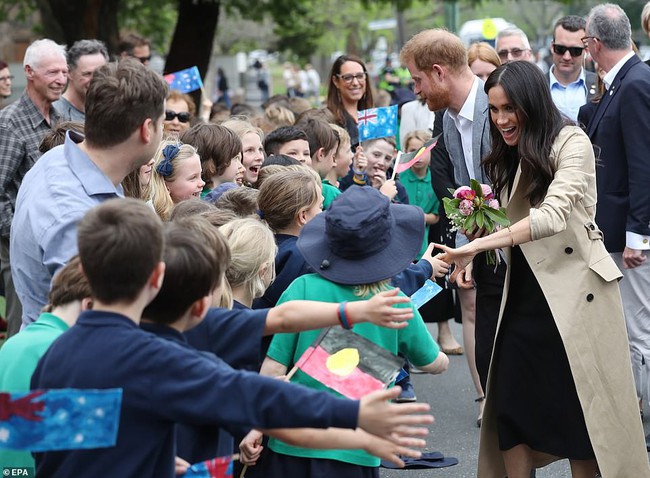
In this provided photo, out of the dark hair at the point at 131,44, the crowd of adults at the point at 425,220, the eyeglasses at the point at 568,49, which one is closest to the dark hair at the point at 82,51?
the crowd of adults at the point at 425,220

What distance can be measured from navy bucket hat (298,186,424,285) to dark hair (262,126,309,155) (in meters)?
3.05

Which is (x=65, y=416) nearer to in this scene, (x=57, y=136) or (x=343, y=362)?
(x=343, y=362)

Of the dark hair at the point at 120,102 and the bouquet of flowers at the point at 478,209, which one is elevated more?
the dark hair at the point at 120,102

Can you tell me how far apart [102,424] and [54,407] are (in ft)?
0.40

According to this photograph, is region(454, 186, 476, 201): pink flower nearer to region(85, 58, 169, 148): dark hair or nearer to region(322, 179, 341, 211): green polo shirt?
region(322, 179, 341, 211): green polo shirt

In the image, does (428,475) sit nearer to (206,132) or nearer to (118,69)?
(206,132)

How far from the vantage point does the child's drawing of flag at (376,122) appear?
24.6 feet

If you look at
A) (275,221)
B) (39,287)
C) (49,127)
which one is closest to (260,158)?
(49,127)

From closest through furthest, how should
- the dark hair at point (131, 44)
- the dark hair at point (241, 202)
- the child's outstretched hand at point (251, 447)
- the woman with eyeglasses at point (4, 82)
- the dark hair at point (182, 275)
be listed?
the dark hair at point (182, 275) < the child's outstretched hand at point (251, 447) < the dark hair at point (241, 202) < the woman with eyeglasses at point (4, 82) < the dark hair at point (131, 44)

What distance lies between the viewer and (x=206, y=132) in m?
6.21

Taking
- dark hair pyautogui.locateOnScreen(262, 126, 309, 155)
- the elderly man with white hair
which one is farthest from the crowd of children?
the elderly man with white hair

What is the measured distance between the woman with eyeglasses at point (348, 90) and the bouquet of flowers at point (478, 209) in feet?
12.9

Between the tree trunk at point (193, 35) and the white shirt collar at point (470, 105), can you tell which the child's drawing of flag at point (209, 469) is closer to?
the white shirt collar at point (470, 105)

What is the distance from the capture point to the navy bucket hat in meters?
3.57
